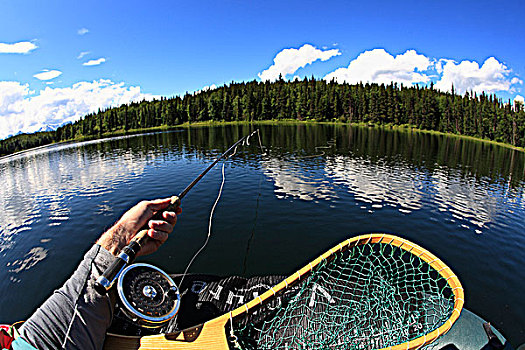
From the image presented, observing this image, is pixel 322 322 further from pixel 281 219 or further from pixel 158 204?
pixel 281 219

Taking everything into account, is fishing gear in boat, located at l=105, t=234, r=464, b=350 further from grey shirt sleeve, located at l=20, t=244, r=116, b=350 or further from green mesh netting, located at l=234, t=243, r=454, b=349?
grey shirt sleeve, located at l=20, t=244, r=116, b=350

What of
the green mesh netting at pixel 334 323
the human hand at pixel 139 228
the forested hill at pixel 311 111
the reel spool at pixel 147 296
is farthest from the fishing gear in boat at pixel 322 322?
the forested hill at pixel 311 111

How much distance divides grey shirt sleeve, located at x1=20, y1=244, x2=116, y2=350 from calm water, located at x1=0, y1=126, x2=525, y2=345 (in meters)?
6.95

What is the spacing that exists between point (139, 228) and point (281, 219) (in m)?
11.0

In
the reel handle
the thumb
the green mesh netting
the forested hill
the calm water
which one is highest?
the forested hill

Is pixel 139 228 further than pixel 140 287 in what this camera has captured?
Yes

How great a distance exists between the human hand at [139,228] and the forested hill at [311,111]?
97.6m

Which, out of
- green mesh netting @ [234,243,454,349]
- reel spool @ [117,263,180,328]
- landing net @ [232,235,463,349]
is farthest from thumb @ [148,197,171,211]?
green mesh netting @ [234,243,454,349]

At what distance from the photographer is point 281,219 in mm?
13961

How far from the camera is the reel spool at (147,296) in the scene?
9.18 ft

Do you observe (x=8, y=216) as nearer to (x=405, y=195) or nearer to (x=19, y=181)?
(x=19, y=181)

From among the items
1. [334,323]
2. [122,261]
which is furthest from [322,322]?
[122,261]

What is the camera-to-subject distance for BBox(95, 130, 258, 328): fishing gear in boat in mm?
2711

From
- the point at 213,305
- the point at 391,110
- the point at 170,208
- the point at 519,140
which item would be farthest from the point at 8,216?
the point at 391,110
